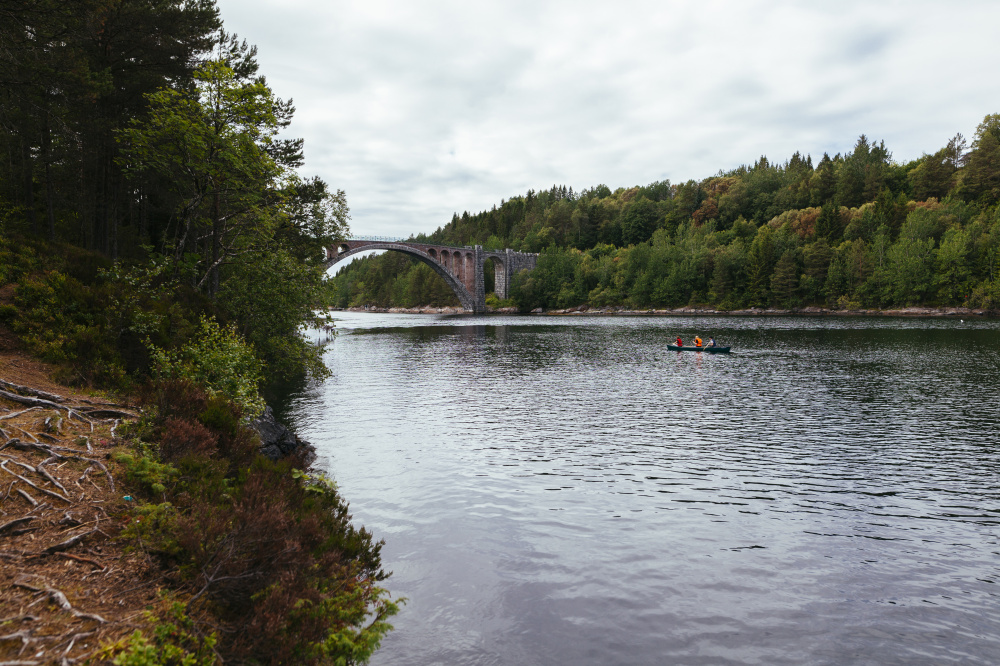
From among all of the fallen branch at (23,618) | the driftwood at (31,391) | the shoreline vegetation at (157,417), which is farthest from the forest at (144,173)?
the fallen branch at (23,618)

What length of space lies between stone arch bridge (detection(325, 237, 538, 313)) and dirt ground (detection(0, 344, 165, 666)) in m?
84.6

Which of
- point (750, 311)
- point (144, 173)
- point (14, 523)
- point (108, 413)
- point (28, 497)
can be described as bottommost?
point (14, 523)

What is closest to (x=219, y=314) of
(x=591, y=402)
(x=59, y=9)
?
(x=59, y=9)

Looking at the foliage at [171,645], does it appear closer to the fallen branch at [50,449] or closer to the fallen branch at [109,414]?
the fallen branch at [50,449]

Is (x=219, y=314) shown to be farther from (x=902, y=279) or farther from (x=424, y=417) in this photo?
(x=902, y=279)

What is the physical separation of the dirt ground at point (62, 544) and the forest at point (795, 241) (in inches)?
2175

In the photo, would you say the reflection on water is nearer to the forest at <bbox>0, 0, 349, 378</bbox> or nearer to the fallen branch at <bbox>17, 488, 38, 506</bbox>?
the fallen branch at <bbox>17, 488, 38, 506</bbox>

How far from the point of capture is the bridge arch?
91.4 m

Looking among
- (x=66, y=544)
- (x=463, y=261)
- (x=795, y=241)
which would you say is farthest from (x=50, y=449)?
(x=463, y=261)

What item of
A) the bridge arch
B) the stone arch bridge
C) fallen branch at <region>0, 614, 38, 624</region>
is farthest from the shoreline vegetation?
the stone arch bridge

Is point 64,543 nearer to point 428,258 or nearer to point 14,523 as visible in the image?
point 14,523

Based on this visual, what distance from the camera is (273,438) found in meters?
13.2

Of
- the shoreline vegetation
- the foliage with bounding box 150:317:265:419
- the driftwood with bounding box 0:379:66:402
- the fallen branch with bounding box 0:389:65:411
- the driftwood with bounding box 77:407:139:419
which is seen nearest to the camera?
the shoreline vegetation

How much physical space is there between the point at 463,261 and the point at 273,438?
12718 centimetres
